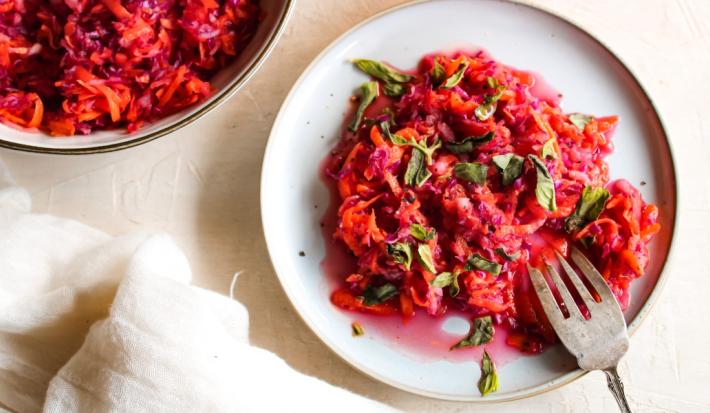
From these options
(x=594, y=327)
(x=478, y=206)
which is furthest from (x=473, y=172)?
(x=594, y=327)

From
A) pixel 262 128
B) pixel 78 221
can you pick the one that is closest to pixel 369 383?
pixel 262 128

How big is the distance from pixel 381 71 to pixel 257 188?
68 centimetres

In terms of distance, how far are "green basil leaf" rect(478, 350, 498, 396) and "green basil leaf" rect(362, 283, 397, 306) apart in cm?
41

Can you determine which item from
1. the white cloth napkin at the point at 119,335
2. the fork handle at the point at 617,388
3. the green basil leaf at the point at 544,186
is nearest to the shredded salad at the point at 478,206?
the green basil leaf at the point at 544,186

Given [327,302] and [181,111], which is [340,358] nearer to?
[327,302]

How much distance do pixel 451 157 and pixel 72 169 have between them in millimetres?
1531

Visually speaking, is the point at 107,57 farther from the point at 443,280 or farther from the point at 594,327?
the point at 594,327

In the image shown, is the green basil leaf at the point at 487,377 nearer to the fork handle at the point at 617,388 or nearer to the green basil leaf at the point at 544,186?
the fork handle at the point at 617,388

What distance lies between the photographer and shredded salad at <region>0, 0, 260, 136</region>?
2293 millimetres

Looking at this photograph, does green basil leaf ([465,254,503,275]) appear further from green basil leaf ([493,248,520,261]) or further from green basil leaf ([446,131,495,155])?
green basil leaf ([446,131,495,155])

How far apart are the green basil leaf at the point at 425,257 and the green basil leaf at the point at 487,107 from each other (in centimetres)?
52

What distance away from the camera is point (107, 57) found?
231 centimetres

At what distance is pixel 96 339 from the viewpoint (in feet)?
7.88

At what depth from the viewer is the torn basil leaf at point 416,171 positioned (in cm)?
240
